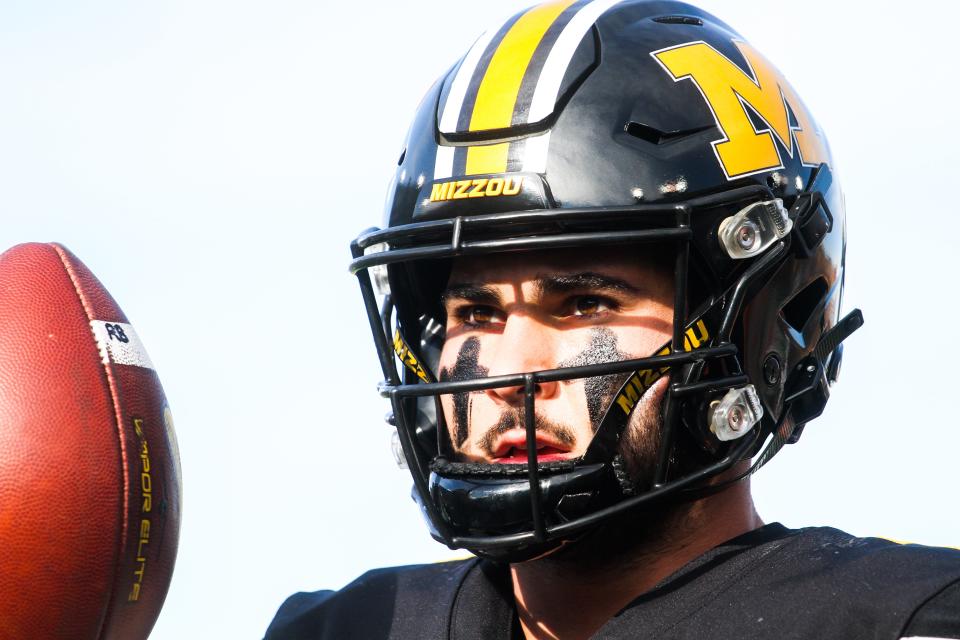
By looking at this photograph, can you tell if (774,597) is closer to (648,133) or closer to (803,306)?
(803,306)

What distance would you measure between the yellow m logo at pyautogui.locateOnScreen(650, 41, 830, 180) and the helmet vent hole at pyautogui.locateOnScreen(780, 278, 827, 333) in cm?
24

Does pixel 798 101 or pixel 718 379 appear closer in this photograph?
pixel 718 379

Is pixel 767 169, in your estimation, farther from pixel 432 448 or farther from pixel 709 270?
pixel 432 448

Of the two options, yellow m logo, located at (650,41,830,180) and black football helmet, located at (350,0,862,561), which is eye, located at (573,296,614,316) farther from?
yellow m logo, located at (650,41,830,180)

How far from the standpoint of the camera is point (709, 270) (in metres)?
2.34

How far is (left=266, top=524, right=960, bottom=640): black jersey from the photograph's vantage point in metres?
2.03

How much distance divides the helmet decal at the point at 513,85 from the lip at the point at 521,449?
46cm

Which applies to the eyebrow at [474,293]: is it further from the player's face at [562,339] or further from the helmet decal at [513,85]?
the helmet decal at [513,85]

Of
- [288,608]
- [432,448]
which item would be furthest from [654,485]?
[288,608]

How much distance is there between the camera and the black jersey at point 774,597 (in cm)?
203

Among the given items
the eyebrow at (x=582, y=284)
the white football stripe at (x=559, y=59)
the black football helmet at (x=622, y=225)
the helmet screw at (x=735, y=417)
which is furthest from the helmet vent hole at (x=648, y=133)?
the helmet screw at (x=735, y=417)

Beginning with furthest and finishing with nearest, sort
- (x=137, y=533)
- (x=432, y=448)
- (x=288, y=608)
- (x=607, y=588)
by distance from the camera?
(x=288, y=608) < (x=432, y=448) < (x=607, y=588) < (x=137, y=533)

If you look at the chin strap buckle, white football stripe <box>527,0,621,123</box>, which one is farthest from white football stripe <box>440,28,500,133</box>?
the chin strap buckle

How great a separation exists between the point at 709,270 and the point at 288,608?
120cm
